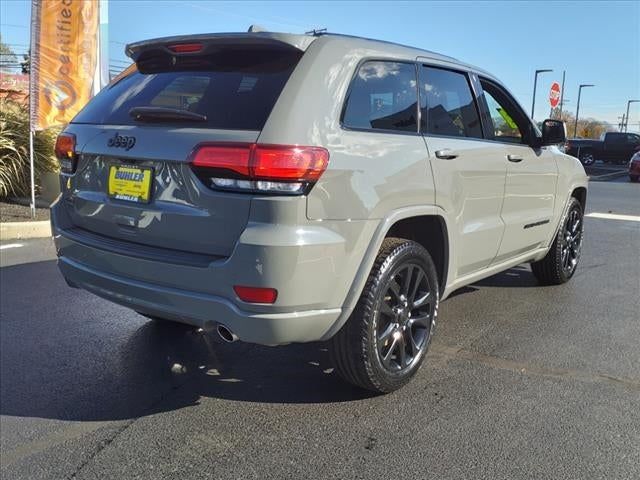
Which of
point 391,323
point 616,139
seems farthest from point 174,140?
point 616,139

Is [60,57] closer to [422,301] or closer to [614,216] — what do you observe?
[422,301]

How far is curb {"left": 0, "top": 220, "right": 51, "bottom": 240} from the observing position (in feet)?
26.0

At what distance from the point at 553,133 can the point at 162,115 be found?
309 cm

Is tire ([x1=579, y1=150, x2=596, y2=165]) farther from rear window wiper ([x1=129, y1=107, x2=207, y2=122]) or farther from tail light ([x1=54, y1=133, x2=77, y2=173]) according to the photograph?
rear window wiper ([x1=129, y1=107, x2=207, y2=122])

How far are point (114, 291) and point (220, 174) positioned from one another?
93cm

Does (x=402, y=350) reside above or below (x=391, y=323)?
below

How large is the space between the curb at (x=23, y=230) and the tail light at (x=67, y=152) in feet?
16.6

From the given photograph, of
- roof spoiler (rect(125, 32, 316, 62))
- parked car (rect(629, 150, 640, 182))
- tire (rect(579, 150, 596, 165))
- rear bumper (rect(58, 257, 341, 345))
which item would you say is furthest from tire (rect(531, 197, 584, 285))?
tire (rect(579, 150, 596, 165))

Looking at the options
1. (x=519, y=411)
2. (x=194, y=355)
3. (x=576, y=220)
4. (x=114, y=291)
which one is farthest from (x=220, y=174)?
(x=576, y=220)

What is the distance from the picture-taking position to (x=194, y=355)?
3918 millimetres

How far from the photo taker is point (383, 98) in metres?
3.20

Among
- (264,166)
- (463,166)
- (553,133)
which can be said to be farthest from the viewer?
(553,133)

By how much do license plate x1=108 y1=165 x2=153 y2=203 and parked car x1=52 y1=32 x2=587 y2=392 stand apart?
1cm

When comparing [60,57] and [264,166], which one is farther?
[60,57]
